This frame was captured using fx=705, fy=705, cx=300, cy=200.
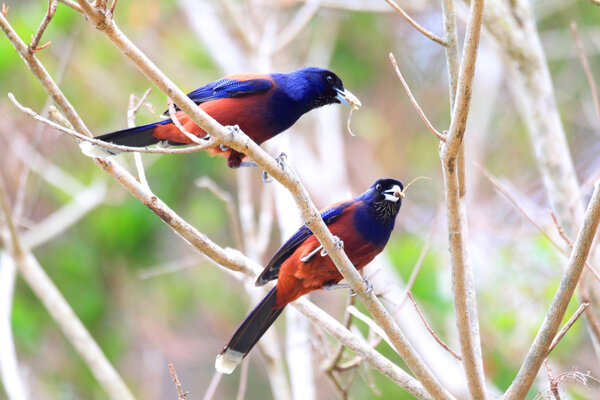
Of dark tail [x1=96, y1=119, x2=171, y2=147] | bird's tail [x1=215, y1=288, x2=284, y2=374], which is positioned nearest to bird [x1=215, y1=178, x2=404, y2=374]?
bird's tail [x1=215, y1=288, x2=284, y2=374]

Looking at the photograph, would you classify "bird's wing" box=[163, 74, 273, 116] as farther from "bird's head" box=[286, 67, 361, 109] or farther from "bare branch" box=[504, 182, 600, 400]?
"bare branch" box=[504, 182, 600, 400]

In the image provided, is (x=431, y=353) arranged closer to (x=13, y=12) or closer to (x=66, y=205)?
(x=66, y=205)

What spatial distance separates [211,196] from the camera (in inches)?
314

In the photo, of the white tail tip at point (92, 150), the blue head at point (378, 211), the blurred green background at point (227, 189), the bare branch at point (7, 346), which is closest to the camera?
the white tail tip at point (92, 150)

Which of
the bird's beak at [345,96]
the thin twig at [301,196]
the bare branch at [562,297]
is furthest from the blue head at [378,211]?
the bare branch at [562,297]

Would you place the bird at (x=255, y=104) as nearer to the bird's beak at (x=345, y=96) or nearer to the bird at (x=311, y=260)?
the bird's beak at (x=345, y=96)

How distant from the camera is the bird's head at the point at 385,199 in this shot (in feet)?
12.5

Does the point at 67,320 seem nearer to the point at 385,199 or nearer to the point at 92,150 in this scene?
the point at 92,150

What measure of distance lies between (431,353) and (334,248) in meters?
3.79

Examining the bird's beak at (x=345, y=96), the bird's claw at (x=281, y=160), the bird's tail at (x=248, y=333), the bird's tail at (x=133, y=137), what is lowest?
the bird's tail at (x=248, y=333)

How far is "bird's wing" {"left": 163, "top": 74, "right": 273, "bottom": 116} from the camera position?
3768 mm

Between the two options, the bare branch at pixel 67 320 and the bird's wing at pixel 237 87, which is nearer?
the bird's wing at pixel 237 87

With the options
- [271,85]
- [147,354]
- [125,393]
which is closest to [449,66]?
[271,85]

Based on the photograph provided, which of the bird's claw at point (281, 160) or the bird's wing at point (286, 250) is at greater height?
the bird's claw at point (281, 160)
